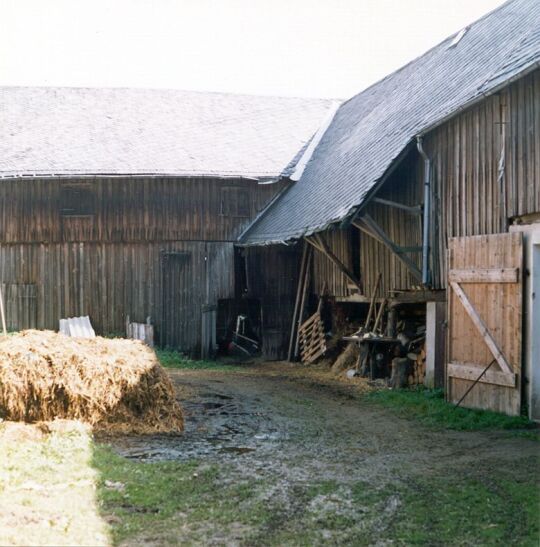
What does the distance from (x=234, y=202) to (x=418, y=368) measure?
27.4ft

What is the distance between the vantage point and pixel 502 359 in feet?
33.8

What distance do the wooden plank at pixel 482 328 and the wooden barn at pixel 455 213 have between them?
18 millimetres

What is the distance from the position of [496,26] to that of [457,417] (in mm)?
8368

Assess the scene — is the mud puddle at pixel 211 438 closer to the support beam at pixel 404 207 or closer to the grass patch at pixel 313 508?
the grass patch at pixel 313 508

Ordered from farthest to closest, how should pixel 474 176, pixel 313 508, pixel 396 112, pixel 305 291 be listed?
pixel 305 291, pixel 396 112, pixel 474 176, pixel 313 508

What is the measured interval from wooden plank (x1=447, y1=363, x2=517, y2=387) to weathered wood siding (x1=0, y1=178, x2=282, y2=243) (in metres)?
9.82

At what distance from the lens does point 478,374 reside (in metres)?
10.8

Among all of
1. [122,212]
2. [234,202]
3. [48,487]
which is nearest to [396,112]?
[234,202]

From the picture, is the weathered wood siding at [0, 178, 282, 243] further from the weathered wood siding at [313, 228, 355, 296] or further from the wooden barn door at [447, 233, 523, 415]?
the wooden barn door at [447, 233, 523, 415]

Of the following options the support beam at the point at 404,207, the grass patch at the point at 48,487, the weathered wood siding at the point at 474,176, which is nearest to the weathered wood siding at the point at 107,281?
the weathered wood siding at the point at 474,176

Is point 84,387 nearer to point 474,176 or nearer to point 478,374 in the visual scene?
point 478,374

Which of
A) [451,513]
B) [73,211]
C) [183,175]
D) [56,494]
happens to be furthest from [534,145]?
[73,211]

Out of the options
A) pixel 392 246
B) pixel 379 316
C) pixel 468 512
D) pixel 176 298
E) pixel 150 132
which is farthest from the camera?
pixel 150 132

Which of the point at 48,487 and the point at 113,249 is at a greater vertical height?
the point at 113,249
